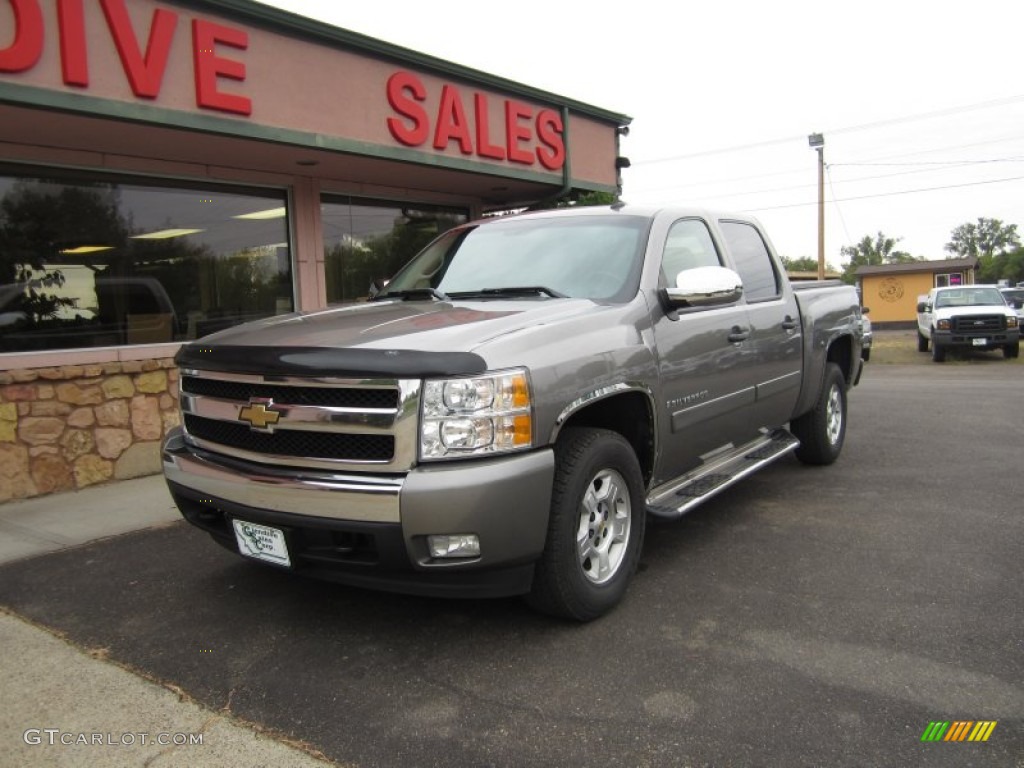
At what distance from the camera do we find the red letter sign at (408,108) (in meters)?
7.81

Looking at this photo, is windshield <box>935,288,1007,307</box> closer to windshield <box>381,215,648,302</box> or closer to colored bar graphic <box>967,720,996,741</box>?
windshield <box>381,215,648,302</box>

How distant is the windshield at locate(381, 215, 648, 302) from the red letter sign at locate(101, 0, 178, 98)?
9.04ft

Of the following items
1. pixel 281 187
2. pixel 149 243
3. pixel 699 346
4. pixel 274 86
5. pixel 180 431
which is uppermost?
pixel 274 86

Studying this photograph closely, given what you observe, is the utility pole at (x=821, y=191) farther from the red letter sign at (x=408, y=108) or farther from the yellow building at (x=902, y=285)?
the red letter sign at (x=408, y=108)

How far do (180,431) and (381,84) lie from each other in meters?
5.07

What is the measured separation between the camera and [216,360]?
3381 millimetres

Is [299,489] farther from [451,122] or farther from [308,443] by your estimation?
[451,122]

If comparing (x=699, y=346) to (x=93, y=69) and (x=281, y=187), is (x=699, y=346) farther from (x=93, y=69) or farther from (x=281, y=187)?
(x=281, y=187)

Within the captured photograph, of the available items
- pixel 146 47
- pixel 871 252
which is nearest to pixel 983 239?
pixel 871 252

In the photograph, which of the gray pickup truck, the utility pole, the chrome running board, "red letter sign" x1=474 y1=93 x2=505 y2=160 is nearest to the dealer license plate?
the gray pickup truck

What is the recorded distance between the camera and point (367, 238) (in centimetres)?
968

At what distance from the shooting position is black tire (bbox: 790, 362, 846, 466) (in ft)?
20.0

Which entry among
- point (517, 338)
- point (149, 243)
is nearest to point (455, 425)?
point (517, 338)

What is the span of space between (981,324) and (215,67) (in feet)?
55.6
